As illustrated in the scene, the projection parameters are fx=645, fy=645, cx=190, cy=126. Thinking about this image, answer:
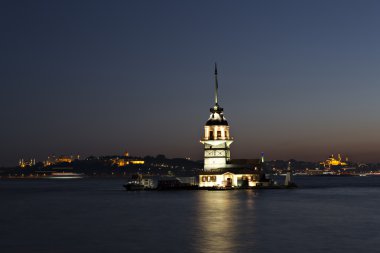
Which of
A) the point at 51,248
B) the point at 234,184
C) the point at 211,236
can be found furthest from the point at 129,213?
the point at 234,184

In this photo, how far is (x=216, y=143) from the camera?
382 ft

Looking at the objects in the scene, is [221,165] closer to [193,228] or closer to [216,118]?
[216,118]

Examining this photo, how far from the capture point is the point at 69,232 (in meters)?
49.8

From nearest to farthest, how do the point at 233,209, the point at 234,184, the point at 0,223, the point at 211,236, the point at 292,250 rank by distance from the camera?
the point at 292,250 < the point at 211,236 < the point at 0,223 < the point at 233,209 < the point at 234,184

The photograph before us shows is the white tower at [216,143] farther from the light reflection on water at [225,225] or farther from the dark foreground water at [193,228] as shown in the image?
the dark foreground water at [193,228]

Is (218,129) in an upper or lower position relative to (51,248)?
upper

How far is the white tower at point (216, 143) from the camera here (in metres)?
116

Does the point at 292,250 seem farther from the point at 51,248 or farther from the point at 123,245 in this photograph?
the point at 51,248

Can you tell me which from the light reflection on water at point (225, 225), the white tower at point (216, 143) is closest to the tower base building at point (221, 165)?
A: the white tower at point (216, 143)

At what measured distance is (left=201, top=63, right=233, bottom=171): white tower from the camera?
381ft

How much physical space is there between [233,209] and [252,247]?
2932 cm

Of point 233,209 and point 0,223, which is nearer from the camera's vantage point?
point 0,223

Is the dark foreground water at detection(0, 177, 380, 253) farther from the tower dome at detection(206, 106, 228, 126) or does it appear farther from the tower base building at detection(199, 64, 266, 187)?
the tower dome at detection(206, 106, 228, 126)

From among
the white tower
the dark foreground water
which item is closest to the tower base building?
the white tower
